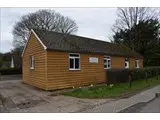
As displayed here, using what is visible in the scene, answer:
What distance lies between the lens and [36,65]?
60.4ft

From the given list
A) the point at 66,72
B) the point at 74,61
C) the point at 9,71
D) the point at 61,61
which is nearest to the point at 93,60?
the point at 74,61

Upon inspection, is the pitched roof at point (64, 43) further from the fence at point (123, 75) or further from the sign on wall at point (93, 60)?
the fence at point (123, 75)

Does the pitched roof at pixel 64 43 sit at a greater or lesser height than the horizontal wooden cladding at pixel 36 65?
greater

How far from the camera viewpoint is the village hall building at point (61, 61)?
16.5 meters

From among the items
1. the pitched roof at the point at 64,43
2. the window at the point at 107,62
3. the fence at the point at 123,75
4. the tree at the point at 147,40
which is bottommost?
the fence at the point at 123,75

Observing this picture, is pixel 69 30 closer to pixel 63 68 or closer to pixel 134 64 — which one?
pixel 134 64

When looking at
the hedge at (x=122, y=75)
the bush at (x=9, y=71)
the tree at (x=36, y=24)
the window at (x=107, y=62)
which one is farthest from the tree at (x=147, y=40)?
the window at (x=107, y=62)

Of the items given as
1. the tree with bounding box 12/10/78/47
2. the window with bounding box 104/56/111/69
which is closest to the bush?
the tree with bounding box 12/10/78/47

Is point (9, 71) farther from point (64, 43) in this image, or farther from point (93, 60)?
point (64, 43)

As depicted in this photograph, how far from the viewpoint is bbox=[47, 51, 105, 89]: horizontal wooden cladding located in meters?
16.3

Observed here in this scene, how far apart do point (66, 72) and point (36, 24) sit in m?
28.3

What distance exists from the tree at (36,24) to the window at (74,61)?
25.9m

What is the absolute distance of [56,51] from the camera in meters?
16.7

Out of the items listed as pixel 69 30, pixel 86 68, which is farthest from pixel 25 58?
pixel 69 30
